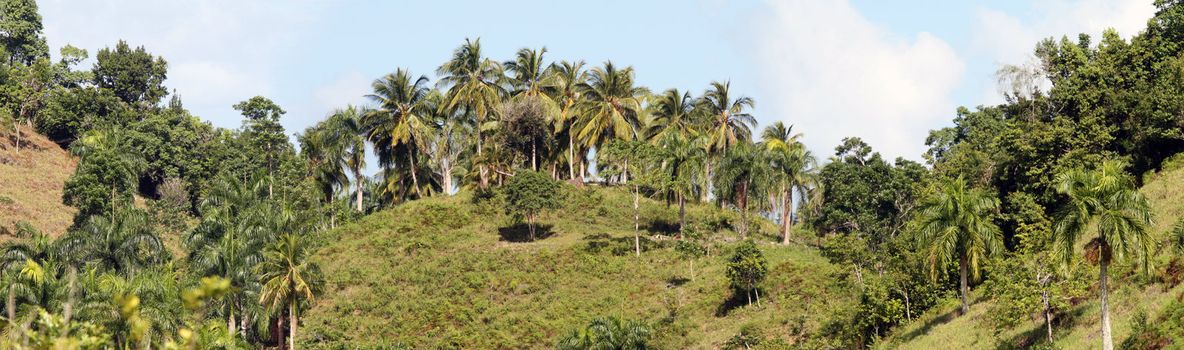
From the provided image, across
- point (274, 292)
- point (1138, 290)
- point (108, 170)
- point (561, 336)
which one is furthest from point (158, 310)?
point (1138, 290)

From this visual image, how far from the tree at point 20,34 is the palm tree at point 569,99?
229 ft

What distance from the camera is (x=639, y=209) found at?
87.8 metres

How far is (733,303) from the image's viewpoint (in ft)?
222

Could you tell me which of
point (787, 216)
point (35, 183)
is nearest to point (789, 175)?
point (787, 216)

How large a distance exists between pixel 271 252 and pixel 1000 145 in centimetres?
4007

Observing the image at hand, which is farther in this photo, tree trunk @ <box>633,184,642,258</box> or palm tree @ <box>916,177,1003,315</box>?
tree trunk @ <box>633,184,642,258</box>

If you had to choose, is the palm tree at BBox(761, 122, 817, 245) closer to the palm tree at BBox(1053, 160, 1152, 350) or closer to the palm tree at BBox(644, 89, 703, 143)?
the palm tree at BBox(644, 89, 703, 143)

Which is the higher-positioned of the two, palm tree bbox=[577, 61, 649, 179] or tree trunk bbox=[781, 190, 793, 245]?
palm tree bbox=[577, 61, 649, 179]

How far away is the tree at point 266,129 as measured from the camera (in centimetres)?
11544

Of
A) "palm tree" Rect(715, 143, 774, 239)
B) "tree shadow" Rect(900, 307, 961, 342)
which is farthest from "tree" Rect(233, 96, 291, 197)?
"tree shadow" Rect(900, 307, 961, 342)

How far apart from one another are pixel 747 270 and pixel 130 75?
8950 cm

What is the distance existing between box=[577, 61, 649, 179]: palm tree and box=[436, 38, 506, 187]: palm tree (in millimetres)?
7258

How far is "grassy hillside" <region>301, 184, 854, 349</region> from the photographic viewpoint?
65.6 metres

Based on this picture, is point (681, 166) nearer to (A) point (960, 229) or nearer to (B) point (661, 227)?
(B) point (661, 227)
